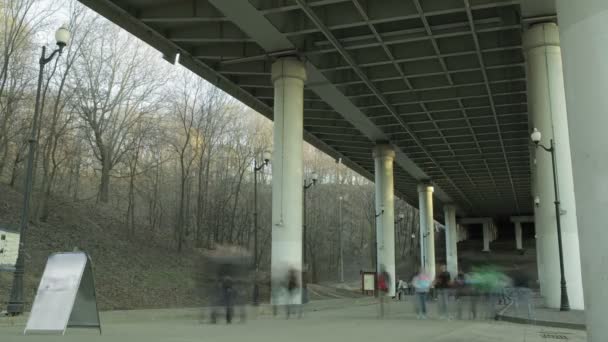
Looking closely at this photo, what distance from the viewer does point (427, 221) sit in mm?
56531

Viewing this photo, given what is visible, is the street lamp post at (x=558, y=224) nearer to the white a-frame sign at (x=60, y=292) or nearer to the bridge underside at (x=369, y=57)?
the bridge underside at (x=369, y=57)

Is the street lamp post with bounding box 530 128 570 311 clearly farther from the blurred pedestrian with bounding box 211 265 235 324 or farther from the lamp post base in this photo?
the blurred pedestrian with bounding box 211 265 235 324

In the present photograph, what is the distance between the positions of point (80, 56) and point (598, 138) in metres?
31.9

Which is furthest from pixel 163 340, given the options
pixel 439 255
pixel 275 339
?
pixel 439 255

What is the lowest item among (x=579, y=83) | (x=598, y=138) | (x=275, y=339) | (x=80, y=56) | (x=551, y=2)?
(x=275, y=339)

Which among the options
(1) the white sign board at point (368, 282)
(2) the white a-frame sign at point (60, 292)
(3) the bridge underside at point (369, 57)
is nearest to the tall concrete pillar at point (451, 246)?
(3) the bridge underside at point (369, 57)

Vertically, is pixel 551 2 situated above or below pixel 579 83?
above

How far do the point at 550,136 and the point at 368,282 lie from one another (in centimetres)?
2055

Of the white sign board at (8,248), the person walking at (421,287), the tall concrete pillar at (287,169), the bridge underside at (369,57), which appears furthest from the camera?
the tall concrete pillar at (287,169)

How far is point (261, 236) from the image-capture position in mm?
58312

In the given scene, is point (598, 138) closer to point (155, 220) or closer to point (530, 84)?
point (530, 84)

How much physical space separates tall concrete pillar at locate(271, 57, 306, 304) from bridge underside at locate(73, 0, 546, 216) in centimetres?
114

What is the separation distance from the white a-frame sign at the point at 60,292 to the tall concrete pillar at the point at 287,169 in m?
13.2

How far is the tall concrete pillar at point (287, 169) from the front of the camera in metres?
23.1
